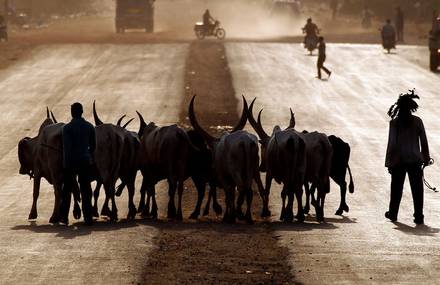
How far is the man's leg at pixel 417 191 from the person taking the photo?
21047 mm

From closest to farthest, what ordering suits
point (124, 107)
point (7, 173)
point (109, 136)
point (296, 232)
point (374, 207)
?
point (296, 232), point (109, 136), point (374, 207), point (7, 173), point (124, 107)

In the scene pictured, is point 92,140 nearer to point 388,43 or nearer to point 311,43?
point 311,43

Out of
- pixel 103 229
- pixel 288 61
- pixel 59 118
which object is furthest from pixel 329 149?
pixel 288 61

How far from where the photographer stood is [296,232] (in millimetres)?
19844

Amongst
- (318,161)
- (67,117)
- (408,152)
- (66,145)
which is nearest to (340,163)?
(318,161)

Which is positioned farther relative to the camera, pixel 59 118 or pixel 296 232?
pixel 59 118

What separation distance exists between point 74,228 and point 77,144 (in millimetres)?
1409

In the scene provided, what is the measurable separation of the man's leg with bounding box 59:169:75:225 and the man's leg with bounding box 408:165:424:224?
5481 millimetres

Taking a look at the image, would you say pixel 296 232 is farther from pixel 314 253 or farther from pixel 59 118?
pixel 59 118

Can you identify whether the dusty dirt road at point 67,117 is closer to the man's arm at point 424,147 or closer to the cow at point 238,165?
the cow at point 238,165

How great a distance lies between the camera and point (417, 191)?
21062mm

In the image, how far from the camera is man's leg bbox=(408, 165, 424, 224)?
21.0 meters

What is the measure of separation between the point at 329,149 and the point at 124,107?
26.2 m

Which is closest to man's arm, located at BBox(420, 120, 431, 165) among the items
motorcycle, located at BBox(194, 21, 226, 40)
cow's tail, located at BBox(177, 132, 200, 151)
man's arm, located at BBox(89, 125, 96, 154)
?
cow's tail, located at BBox(177, 132, 200, 151)
